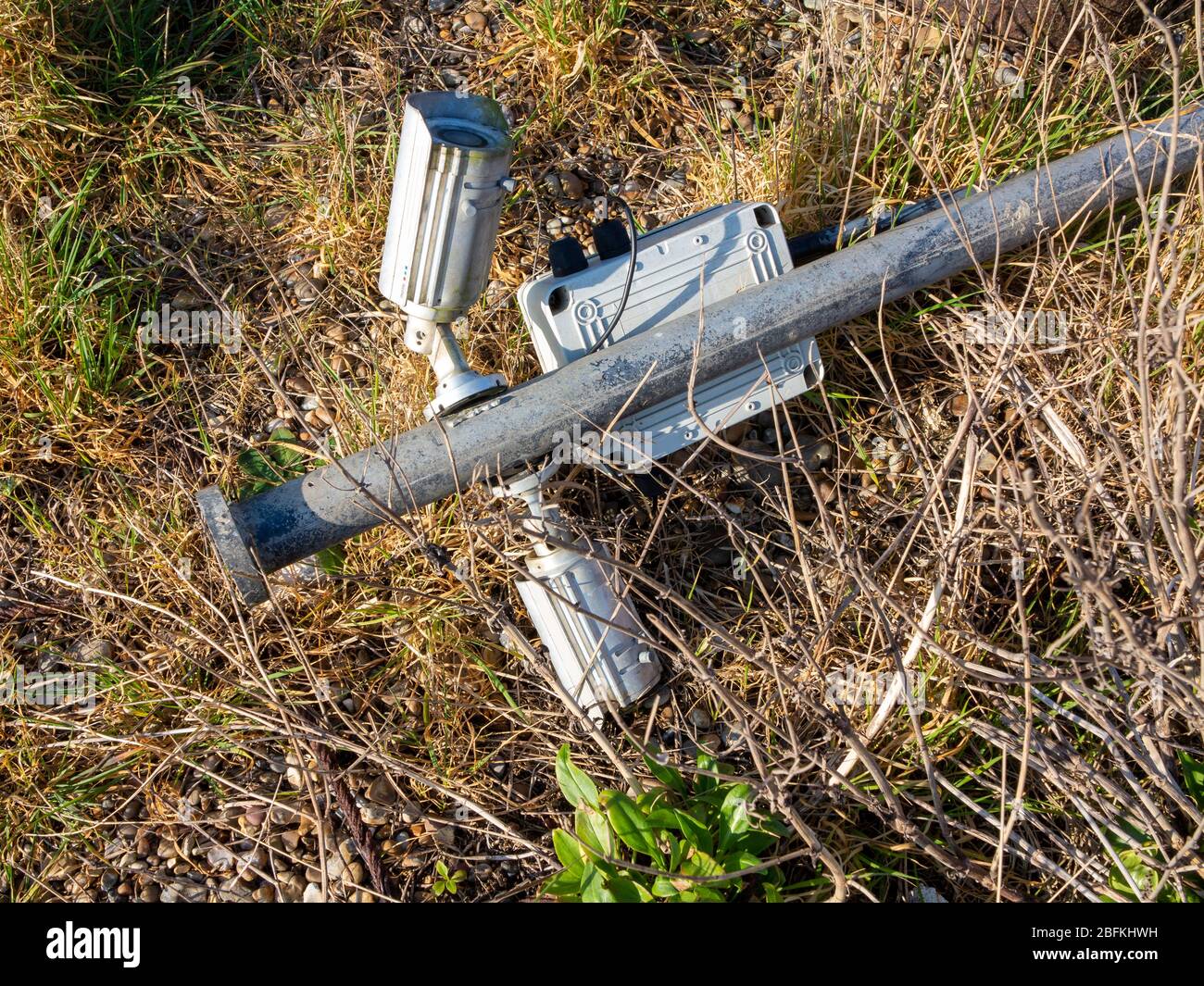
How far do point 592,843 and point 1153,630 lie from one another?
123 cm

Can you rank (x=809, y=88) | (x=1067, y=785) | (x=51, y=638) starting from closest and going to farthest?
1. (x=1067, y=785)
2. (x=51, y=638)
3. (x=809, y=88)

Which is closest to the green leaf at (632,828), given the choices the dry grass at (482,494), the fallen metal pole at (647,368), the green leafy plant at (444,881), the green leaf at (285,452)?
the dry grass at (482,494)

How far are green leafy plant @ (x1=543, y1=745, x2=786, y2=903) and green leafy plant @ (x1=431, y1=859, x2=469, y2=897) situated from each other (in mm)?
315

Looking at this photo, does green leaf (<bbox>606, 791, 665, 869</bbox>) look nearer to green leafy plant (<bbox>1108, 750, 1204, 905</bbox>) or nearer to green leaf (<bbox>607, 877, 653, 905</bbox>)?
A: green leaf (<bbox>607, 877, 653, 905</bbox>)

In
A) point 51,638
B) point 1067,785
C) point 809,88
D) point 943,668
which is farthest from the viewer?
point 809,88

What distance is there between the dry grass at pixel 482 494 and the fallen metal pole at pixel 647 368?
6.1 inches

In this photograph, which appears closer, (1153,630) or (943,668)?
(1153,630)

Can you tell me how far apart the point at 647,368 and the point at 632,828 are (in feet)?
3.22

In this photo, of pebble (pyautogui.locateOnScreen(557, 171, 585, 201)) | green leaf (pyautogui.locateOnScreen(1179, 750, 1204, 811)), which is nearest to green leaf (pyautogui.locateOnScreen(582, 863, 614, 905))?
green leaf (pyautogui.locateOnScreen(1179, 750, 1204, 811))

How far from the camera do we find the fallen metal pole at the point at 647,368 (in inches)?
84.0

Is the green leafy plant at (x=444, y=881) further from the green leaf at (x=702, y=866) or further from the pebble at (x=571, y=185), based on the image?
the pebble at (x=571, y=185)

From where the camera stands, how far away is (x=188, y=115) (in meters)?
2.81
